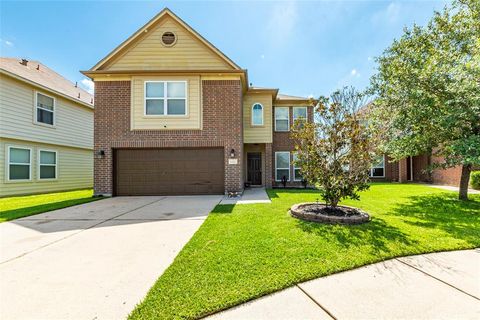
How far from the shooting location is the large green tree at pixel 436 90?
6.21 metres

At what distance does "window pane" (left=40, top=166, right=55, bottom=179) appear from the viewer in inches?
482

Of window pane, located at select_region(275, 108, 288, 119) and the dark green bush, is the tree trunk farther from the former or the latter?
window pane, located at select_region(275, 108, 288, 119)

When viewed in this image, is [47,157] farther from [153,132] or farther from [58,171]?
[153,132]

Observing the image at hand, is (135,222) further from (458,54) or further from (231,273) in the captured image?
(458,54)

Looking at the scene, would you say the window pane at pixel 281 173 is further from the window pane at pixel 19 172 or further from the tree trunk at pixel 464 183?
the window pane at pixel 19 172

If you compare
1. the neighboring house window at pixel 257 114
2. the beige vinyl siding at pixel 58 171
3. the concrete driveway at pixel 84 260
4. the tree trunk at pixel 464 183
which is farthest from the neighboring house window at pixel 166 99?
the tree trunk at pixel 464 183

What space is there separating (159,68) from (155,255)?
918 cm

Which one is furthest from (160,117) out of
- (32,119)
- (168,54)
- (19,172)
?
(19,172)

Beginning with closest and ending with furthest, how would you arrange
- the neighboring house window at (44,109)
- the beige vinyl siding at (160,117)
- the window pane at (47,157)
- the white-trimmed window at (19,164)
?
1. the beige vinyl siding at (160,117)
2. the white-trimmed window at (19,164)
3. the neighboring house window at (44,109)
4. the window pane at (47,157)

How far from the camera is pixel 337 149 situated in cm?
554

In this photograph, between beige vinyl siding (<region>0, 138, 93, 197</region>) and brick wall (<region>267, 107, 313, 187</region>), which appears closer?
beige vinyl siding (<region>0, 138, 93, 197</region>)

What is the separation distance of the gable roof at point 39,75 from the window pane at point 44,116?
124cm

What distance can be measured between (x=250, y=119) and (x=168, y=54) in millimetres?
5334

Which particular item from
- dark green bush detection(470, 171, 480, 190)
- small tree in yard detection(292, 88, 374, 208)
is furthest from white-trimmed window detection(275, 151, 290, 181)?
dark green bush detection(470, 171, 480, 190)
